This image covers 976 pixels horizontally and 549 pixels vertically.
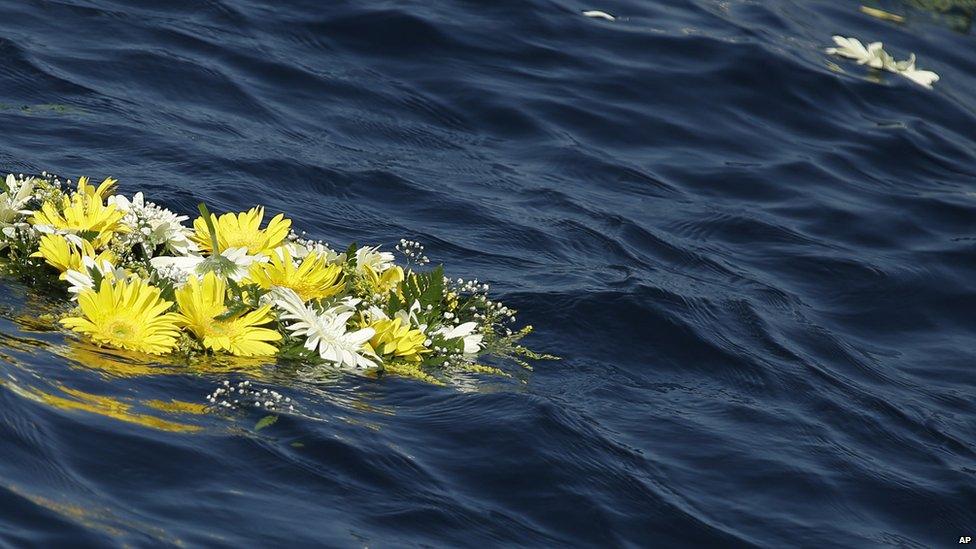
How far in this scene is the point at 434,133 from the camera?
9648mm

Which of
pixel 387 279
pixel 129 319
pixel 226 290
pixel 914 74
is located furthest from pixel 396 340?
pixel 914 74

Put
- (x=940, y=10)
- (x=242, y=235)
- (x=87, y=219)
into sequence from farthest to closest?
(x=940, y=10) → (x=242, y=235) → (x=87, y=219)

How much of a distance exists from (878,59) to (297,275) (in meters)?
8.16

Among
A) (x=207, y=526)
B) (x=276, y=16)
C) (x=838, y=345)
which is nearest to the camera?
(x=207, y=526)

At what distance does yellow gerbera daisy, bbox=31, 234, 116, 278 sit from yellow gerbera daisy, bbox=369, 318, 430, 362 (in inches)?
41.1

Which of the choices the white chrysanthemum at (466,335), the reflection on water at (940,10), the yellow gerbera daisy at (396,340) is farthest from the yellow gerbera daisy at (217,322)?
the reflection on water at (940,10)

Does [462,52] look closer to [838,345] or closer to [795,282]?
[795,282]

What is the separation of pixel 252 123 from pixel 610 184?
7.78 feet

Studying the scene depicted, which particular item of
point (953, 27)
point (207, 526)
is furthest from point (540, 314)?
point (953, 27)

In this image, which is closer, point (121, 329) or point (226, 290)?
point (121, 329)

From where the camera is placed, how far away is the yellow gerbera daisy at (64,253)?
5.29 m

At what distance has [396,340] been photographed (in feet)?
17.7

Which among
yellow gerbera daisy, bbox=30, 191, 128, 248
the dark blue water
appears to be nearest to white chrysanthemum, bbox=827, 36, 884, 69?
the dark blue water

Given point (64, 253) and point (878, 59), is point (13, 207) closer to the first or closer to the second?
point (64, 253)
